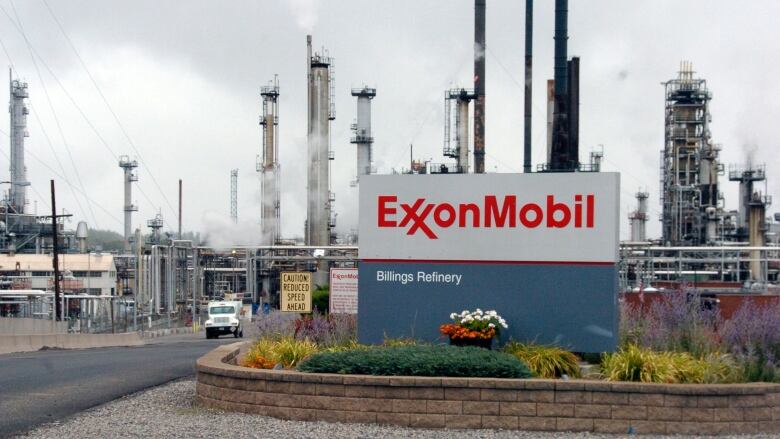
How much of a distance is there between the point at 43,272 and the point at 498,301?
75.3 metres

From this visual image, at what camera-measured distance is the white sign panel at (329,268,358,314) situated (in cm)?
2520

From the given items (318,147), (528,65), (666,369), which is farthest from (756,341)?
(318,147)

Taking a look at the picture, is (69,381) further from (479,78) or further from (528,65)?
(479,78)

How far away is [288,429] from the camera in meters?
11.4

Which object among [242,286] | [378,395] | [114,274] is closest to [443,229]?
[378,395]

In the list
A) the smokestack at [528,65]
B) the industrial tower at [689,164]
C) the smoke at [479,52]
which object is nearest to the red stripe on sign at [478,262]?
the smokestack at [528,65]

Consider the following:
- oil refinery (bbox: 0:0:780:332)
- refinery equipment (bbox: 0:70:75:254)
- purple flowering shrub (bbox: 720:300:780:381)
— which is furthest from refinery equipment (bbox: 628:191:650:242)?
purple flowering shrub (bbox: 720:300:780:381)

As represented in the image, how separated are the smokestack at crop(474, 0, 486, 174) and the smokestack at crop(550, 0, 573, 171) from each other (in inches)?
439

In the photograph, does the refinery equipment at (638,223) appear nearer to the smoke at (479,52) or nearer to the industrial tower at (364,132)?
the industrial tower at (364,132)

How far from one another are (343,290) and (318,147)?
112 ft

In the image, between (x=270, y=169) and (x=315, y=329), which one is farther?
(x=270, y=169)

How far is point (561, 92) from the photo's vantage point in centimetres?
3067

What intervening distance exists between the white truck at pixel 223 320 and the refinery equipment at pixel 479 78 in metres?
13.5

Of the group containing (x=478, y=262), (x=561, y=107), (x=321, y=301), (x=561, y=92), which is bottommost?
(x=321, y=301)
